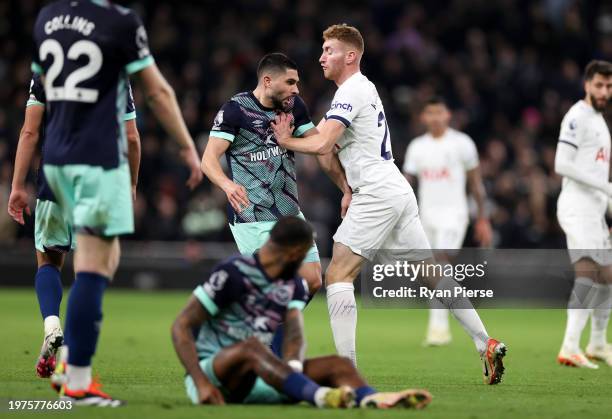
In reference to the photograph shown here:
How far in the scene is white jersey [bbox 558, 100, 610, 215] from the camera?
10.6m

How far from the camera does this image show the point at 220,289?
6.49 meters

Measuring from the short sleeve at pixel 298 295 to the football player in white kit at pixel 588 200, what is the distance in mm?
4370

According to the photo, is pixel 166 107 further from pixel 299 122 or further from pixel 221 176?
pixel 299 122

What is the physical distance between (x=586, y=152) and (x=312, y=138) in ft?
11.2

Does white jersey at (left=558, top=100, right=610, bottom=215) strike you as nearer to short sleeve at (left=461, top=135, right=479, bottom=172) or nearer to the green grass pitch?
the green grass pitch

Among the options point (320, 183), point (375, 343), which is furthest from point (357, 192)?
point (320, 183)

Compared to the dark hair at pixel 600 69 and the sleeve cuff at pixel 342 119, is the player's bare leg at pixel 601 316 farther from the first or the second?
the sleeve cuff at pixel 342 119

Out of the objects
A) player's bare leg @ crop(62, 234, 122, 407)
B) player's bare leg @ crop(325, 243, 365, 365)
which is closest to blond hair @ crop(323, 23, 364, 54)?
player's bare leg @ crop(325, 243, 365, 365)

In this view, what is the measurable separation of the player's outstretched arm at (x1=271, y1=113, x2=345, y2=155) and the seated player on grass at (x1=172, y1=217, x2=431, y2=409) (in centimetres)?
174

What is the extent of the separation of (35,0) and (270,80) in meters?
16.8

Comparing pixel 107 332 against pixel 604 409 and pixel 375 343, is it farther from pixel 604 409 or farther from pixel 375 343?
pixel 604 409

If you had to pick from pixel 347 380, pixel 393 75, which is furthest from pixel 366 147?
pixel 393 75

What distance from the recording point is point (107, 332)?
1311 centimetres

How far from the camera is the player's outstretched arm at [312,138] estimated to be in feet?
27.4
